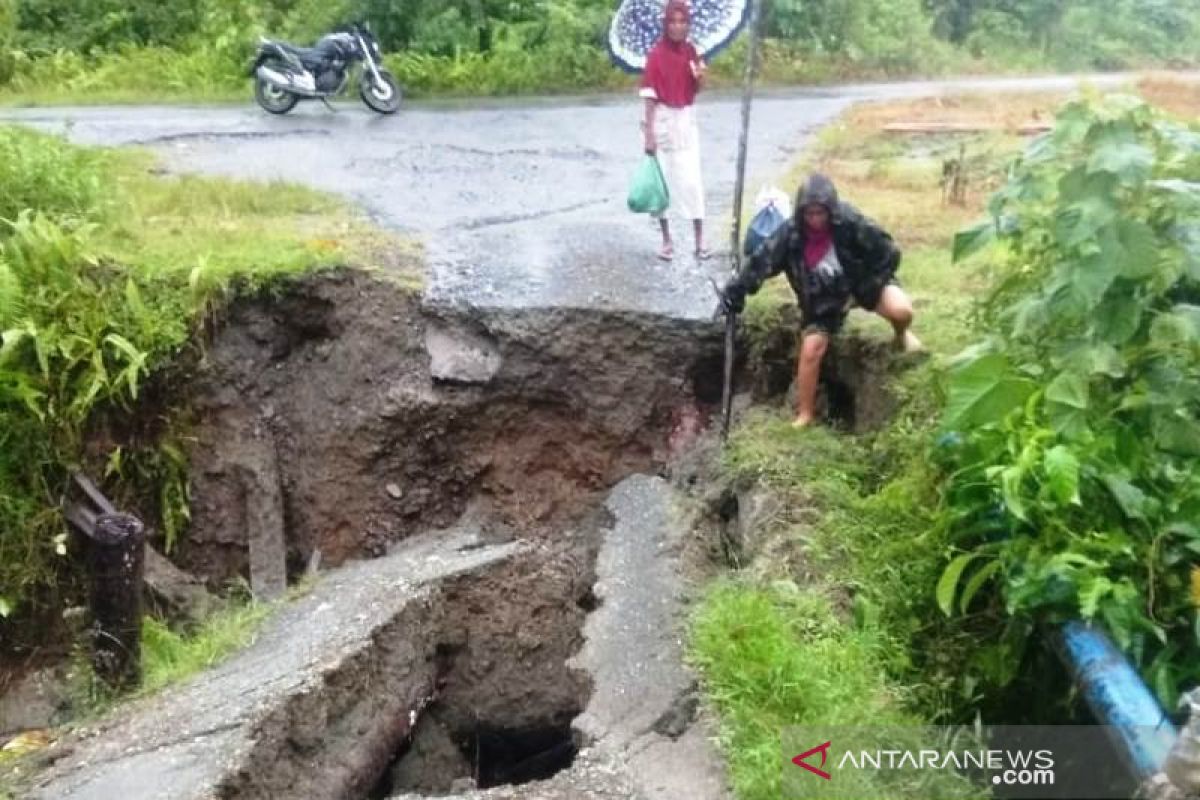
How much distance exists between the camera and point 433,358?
780 cm

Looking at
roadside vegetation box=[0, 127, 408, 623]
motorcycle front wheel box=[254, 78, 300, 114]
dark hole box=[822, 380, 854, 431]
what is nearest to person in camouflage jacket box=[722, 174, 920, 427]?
dark hole box=[822, 380, 854, 431]

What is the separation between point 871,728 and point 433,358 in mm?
3691

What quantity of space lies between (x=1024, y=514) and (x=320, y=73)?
30.6 ft

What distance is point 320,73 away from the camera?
12.8 metres

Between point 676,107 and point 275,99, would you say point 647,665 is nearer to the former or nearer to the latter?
point 676,107

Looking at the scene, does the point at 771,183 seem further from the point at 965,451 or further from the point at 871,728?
the point at 871,728

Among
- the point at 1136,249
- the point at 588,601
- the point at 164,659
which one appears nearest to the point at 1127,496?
the point at 1136,249

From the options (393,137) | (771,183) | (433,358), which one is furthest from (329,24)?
(433,358)

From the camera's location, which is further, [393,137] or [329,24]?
[329,24]

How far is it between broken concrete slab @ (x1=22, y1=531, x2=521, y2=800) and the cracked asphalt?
184cm

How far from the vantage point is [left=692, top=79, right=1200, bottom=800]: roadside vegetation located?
15.8 feet

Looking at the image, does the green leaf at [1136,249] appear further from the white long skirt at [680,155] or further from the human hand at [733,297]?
the white long skirt at [680,155]

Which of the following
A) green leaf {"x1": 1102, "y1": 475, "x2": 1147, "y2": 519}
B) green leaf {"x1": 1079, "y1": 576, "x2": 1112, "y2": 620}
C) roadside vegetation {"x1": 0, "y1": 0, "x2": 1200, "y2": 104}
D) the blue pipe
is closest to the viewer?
the blue pipe

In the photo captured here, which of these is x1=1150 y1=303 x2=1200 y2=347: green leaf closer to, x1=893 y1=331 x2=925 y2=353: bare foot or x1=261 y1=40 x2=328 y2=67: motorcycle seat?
x1=893 y1=331 x2=925 y2=353: bare foot
